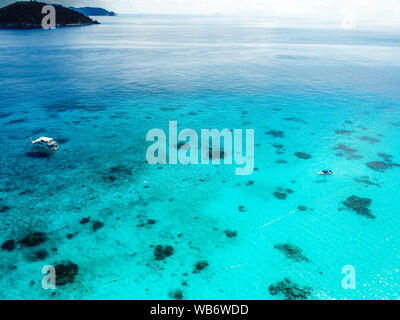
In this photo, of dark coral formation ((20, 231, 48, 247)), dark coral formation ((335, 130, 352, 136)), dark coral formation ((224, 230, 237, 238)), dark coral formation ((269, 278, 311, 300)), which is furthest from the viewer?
dark coral formation ((335, 130, 352, 136))

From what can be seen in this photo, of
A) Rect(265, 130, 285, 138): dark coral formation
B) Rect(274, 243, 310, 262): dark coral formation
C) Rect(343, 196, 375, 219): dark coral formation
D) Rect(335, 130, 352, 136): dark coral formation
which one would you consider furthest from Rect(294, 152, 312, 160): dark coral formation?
Rect(274, 243, 310, 262): dark coral formation

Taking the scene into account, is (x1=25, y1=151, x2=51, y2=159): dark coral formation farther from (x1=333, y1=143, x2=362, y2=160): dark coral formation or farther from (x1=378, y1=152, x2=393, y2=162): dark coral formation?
(x1=378, y1=152, x2=393, y2=162): dark coral formation

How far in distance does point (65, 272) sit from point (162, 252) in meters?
11.1

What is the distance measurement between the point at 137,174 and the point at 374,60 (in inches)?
6366

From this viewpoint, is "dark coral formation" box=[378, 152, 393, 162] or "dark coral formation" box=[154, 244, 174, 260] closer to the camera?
"dark coral formation" box=[154, 244, 174, 260]

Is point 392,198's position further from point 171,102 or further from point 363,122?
point 171,102

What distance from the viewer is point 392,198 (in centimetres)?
4153

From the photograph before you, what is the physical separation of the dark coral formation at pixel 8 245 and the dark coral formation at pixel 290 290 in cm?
3137

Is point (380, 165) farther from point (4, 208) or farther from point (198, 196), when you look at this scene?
point (4, 208)

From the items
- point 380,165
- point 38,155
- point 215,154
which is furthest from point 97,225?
point 380,165

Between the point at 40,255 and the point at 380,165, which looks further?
the point at 380,165

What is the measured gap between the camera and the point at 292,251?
3266cm

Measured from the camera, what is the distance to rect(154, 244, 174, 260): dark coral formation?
3189 centimetres

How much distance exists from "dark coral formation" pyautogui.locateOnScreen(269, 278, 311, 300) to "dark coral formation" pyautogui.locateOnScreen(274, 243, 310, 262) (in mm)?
3584
